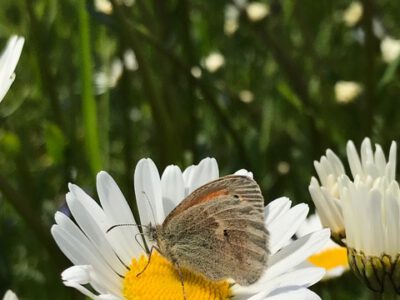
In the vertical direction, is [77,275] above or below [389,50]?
below

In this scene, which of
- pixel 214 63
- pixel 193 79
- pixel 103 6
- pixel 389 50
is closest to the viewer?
pixel 193 79

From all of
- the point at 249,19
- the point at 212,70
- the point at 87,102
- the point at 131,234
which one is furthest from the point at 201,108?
the point at 131,234

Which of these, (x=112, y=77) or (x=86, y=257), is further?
(x=112, y=77)

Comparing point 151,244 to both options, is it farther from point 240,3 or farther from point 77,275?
point 240,3

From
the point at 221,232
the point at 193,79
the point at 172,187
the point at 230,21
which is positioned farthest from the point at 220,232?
the point at 230,21

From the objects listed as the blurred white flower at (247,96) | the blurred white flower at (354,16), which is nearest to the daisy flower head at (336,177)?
the blurred white flower at (247,96)

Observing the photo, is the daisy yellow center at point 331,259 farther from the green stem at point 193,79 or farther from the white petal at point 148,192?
the white petal at point 148,192

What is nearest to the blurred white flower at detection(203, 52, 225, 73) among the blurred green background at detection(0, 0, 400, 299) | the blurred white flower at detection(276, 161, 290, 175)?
the blurred green background at detection(0, 0, 400, 299)
